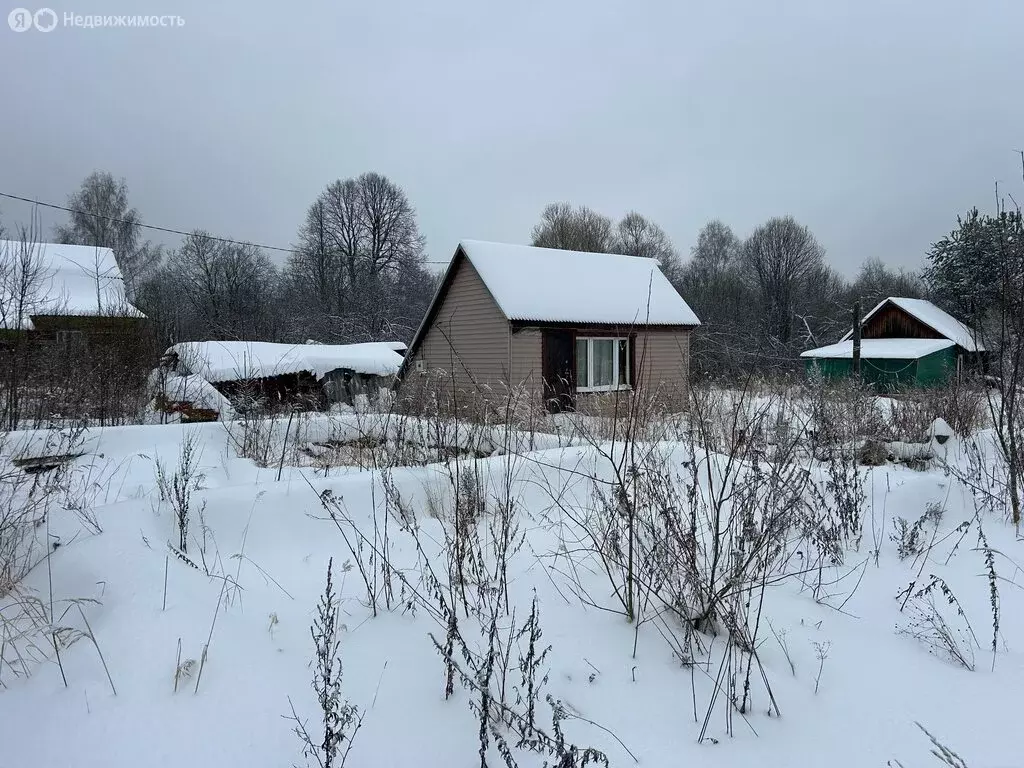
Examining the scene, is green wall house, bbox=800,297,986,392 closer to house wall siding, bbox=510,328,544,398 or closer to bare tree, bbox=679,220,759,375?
bare tree, bbox=679,220,759,375

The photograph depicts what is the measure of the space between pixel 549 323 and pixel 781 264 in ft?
104

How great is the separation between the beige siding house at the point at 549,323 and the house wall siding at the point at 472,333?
3 cm

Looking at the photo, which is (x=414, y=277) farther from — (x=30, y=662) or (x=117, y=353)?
(x=30, y=662)

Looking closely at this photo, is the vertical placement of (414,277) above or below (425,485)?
above

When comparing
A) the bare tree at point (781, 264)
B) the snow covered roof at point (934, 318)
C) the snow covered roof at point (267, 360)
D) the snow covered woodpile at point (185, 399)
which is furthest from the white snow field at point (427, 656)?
the bare tree at point (781, 264)

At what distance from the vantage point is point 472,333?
48.5 ft

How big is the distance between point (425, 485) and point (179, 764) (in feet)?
7.89

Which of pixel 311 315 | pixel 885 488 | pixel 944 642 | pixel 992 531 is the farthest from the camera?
pixel 311 315

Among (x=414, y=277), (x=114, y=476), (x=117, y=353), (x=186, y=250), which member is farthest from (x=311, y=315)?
(x=114, y=476)

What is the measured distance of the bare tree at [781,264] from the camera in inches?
1465

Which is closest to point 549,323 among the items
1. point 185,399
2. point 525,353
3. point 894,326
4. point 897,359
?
point 525,353

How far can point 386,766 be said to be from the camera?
189cm

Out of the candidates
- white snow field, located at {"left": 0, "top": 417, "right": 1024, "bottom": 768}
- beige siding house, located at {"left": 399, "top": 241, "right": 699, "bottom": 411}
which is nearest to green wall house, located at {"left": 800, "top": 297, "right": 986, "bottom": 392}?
beige siding house, located at {"left": 399, "top": 241, "right": 699, "bottom": 411}

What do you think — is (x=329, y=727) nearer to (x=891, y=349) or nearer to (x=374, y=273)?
(x=891, y=349)
